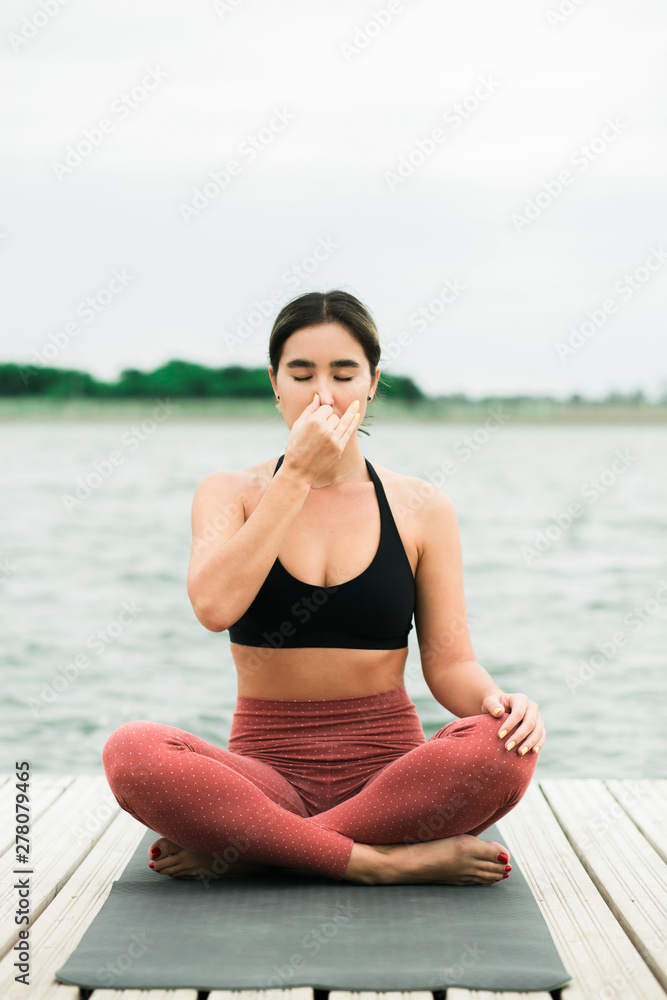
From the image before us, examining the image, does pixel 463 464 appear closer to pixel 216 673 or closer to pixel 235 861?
pixel 216 673

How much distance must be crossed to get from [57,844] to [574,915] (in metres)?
1.60

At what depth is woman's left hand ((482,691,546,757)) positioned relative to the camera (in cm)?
262

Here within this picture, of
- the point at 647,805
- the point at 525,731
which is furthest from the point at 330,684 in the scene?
the point at 647,805

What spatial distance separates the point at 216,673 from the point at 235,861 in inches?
264

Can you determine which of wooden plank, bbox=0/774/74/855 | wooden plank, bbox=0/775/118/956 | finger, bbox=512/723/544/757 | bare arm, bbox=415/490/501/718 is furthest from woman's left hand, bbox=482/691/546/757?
wooden plank, bbox=0/774/74/855

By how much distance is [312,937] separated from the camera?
2303mm

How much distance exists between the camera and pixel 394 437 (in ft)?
221

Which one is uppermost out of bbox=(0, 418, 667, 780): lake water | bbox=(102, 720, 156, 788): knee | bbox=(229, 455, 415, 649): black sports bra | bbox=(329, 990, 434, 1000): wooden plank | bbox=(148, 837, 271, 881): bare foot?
bbox=(229, 455, 415, 649): black sports bra

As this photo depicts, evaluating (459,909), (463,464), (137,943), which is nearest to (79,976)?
(137,943)

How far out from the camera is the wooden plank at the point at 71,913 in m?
2.11

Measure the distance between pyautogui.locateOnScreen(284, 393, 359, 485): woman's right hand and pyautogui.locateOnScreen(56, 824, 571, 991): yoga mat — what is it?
1124 millimetres

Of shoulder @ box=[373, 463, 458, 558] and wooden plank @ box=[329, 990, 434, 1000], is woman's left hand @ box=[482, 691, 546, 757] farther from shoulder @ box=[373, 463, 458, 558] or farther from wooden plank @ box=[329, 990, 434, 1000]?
wooden plank @ box=[329, 990, 434, 1000]

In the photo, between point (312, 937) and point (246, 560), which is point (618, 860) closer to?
point (312, 937)

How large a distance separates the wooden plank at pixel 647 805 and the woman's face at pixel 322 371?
5.41 feet
